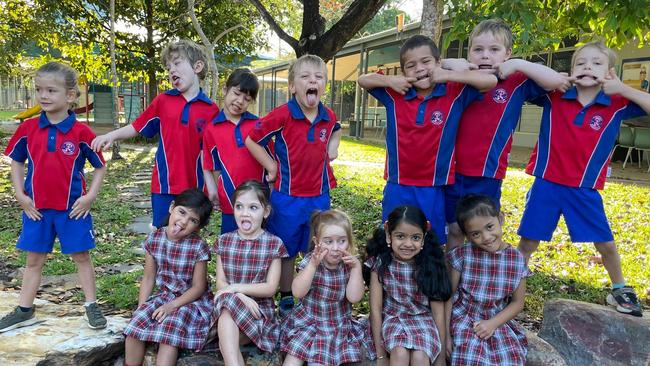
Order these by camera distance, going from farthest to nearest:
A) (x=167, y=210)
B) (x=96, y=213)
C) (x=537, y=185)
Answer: (x=96, y=213), (x=167, y=210), (x=537, y=185)

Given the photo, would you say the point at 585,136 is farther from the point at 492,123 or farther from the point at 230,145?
the point at 230,145

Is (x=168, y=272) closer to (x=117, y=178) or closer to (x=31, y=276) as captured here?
(x=31, y=276)

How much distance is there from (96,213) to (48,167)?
3.49 meters

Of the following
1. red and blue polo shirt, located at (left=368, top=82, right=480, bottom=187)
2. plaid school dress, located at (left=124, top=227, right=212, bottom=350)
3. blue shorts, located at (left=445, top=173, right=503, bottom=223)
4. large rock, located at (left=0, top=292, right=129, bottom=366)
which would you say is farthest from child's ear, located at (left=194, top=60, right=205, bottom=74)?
blue shorts, located at (left=445, top=173, right=503, bottom=223)

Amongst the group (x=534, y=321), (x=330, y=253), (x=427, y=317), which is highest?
(x=330, y=253)

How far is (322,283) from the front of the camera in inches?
110

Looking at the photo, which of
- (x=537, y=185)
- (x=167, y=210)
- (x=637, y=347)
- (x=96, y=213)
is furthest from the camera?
(x=96, y=213)

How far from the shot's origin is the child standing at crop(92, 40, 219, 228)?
3.24 m

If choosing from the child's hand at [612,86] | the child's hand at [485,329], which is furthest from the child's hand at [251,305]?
the child's hand at [612,86]

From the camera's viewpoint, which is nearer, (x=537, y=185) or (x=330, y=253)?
(x=330, y=253)

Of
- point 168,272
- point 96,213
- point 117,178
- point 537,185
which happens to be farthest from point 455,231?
point 117,178

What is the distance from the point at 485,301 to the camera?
2777mm

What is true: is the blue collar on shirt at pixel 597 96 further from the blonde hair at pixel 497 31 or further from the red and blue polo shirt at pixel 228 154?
the red and blue polo shirt at pixel 228 154

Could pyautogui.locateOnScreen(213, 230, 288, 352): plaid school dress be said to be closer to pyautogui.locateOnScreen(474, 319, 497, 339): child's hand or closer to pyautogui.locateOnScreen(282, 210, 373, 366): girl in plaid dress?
pyautogui.locateOnScreen(282, 210, 373, 366): girl in plaid dress
